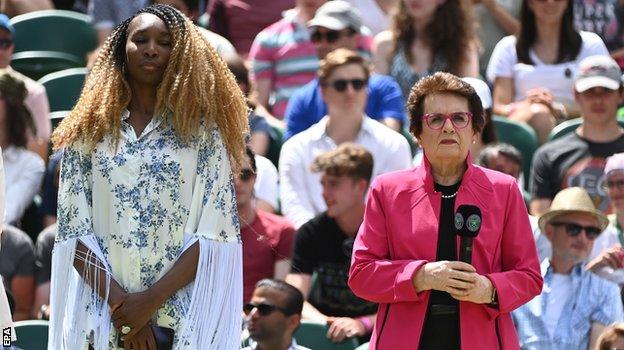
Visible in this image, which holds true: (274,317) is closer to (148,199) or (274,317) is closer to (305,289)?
(305,289)

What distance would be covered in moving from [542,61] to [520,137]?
0.86m

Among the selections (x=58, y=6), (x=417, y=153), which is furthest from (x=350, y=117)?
(x=58, y=6)

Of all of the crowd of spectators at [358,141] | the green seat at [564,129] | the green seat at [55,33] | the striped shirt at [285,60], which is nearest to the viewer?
the crowd of spectators at [358,141]

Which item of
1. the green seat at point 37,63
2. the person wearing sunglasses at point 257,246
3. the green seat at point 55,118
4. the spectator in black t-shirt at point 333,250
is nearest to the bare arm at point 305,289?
the spectator in black t-shirt at point 333,250

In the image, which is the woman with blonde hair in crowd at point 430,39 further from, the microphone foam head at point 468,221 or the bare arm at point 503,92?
the microphone foam head at point 468,221

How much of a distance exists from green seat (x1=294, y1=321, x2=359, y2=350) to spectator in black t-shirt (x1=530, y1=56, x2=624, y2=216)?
187cm

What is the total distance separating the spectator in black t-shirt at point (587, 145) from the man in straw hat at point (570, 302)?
1.31m

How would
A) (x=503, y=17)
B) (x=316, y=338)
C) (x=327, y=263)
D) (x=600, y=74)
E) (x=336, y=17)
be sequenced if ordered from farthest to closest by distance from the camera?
(x=503, y=17) → (x=336, y=17) → (x=600, y=74) → (x=327, y=263) → (x=316, y=338)

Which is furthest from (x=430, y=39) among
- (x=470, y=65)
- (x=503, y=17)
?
(x=503, y=17)

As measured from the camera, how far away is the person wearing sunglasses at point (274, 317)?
682cm

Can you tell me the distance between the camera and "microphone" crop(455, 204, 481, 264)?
16.6 feet

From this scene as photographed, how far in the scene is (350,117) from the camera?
8.91 metres

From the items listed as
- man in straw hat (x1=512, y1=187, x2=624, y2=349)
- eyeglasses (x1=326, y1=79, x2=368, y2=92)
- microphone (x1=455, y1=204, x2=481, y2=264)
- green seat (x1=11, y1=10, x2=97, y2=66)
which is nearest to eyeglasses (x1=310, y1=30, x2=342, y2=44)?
eyeglasses (x1=326, y1=79, x2=368, y2=92)

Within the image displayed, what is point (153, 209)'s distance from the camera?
16.3 ft
